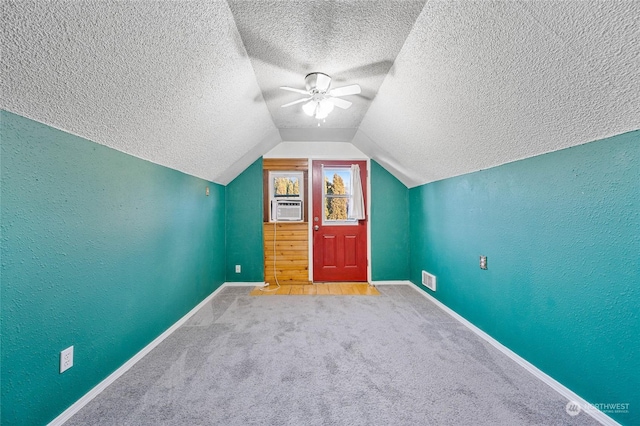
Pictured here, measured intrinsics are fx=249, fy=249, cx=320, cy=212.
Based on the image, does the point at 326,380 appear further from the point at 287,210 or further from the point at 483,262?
the point at 287,210

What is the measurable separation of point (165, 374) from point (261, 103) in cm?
236

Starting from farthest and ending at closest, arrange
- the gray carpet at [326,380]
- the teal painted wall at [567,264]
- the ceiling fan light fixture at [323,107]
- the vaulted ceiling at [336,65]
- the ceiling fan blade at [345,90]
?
the ceiling fan light fixture at [323,107]
the ceiling fan blade at [345,90]
the gray carpet at [326,380]
the teal painted wall at [567,264]
the vaulted ceiling at [336,65]

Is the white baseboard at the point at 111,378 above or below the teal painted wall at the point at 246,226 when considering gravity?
below

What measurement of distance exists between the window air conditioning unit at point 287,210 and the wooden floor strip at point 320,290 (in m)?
1.04

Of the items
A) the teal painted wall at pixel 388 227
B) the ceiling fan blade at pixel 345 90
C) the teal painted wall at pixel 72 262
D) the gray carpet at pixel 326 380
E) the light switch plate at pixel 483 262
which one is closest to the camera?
the teal painted wall at pixel 72 262

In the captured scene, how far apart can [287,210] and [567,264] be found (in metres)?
3.20

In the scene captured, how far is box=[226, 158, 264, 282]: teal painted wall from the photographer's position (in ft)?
12.8

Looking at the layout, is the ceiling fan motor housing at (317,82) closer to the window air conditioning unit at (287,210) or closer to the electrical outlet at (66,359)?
the window air conditioning unit at (287,210)

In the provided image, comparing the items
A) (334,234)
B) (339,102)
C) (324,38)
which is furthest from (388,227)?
(324,38)

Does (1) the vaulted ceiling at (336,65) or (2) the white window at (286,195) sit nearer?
(1) the vaulted ceiling at (336,65)

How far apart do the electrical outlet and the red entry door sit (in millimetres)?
2891

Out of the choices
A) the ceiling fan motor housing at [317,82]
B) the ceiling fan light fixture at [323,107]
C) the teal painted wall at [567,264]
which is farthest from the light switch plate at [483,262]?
the ceiling fan motor housing at [317,82]

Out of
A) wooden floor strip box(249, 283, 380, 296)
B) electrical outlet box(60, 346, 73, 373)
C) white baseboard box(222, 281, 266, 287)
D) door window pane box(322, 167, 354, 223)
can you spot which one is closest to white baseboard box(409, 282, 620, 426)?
wooden floor strip box(249, 283, 380, 296)

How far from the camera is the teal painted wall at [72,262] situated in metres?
1.15
